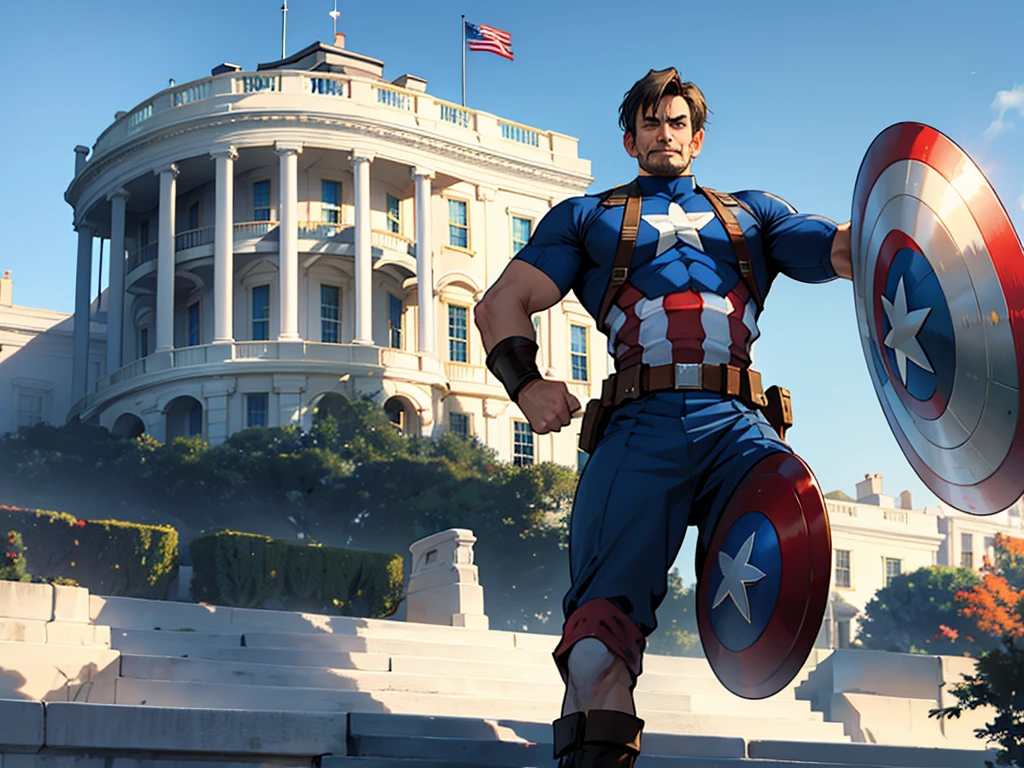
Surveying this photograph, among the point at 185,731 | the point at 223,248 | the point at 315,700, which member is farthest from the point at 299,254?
the point at 185,731

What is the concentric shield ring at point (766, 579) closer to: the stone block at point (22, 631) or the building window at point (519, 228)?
the stone block at point (22, 631)

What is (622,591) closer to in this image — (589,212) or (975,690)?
(589,212)

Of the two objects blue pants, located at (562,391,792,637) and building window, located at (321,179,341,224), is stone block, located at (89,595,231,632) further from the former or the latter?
Answer: building window, located at (321,179,341,224)

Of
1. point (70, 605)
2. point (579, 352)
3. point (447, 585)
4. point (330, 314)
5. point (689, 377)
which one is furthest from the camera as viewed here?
point (579, 352)

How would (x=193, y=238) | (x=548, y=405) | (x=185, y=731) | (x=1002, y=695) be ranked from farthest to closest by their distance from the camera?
(x=193, y=238), (x=1002, y=695), (x=185, y=731), (x=548, y=405)

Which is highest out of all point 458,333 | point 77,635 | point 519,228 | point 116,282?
point 519,228

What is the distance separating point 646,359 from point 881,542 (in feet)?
156

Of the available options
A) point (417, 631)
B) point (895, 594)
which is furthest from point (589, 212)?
point (895, 594)

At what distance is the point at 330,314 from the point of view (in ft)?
130

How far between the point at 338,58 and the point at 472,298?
27.8 ft

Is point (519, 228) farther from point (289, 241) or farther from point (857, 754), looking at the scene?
point (857, 754)

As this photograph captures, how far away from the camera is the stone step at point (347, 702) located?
9469mm

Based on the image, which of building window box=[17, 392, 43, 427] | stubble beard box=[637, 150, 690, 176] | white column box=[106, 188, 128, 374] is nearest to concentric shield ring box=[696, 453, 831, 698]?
stubble beard box=[637, 150, 690, 176]

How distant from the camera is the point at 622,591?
13.0ft
